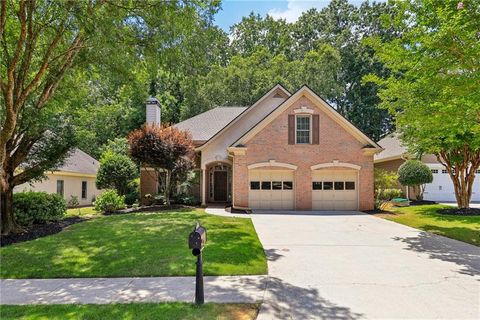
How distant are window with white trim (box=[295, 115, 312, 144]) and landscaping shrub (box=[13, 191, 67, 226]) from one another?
12.6 metres

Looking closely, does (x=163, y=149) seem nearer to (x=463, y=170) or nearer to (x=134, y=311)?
(x=134, y=311)

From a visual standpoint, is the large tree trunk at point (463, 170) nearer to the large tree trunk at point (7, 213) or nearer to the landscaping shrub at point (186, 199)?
the landscaping shrub at point (186, 199)

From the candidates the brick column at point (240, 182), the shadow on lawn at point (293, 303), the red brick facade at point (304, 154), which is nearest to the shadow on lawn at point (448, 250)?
the shadow on lawn at point (293, 303)

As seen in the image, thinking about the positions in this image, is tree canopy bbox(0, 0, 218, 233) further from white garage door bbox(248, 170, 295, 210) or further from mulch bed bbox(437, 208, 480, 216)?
mulch bed bbox(437, 208, 480, 216)

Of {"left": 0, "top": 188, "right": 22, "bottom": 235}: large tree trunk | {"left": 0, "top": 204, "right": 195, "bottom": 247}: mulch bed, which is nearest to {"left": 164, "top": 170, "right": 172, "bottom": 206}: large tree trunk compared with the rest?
{"left": 0, "top": 204, "right": 195, "bottom": 247}: mulch bed

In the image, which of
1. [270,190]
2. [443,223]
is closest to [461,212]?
[443,223]

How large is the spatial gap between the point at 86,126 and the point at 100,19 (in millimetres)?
34198

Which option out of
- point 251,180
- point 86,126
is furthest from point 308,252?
point 86,126

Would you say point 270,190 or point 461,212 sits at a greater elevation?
point 270,190

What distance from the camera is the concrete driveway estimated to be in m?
5.20

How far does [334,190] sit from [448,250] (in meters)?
10.1

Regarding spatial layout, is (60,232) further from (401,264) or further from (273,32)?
(273,32)

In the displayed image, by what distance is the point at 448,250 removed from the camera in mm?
9477

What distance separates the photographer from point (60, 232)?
1188 cm
